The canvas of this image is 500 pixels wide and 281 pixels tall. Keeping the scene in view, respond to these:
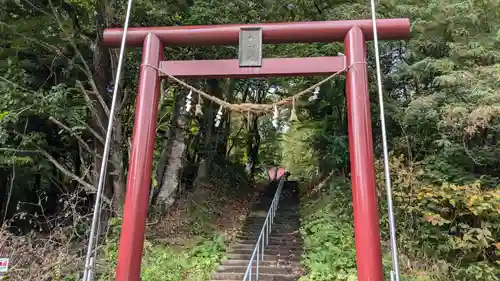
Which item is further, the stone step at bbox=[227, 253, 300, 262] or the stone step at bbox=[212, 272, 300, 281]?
the stone step at bbox=[227, 253, 300, 262]

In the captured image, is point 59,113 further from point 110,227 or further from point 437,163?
point 437,163

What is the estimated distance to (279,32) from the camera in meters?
4.48

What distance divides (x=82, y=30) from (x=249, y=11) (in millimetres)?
3824

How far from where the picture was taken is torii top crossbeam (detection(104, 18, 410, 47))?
4383mm

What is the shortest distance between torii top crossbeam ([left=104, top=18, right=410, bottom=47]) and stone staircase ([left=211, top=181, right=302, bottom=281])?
4900mm

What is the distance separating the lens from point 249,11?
28.0ft

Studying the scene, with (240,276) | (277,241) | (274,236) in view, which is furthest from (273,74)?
(274,236)

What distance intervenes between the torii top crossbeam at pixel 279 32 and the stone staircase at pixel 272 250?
16.1 feet

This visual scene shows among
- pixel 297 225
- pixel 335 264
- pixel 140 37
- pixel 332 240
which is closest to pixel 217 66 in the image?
pixel 140 37

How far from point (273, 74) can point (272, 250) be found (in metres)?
5.64

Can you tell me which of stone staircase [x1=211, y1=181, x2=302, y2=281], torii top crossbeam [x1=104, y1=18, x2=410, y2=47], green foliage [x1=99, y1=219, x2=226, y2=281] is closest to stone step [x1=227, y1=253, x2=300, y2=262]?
stone staircase [x1=211, y1=181, x2=302, y2=281]

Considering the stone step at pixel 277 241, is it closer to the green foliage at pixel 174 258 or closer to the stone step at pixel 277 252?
the stone step at pixel 277 252

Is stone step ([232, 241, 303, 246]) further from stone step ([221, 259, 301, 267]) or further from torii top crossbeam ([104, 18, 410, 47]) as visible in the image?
torii top crossbeam ([104, 18, 410, 47])

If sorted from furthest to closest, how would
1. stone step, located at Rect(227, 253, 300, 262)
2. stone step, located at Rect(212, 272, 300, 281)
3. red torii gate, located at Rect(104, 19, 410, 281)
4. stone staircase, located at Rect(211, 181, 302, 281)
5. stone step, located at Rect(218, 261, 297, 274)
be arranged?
stone step, located at Rect(227, 253, 300, 262) < stone step, located at Rect(218, 261, 297, 274) < stone staircase, located at Rect(211, 181, 302, 281) < stone step, located at Rect(212, 272, 300, 281) < red torii gate, located at Rect(104, 19, 410, 281)
